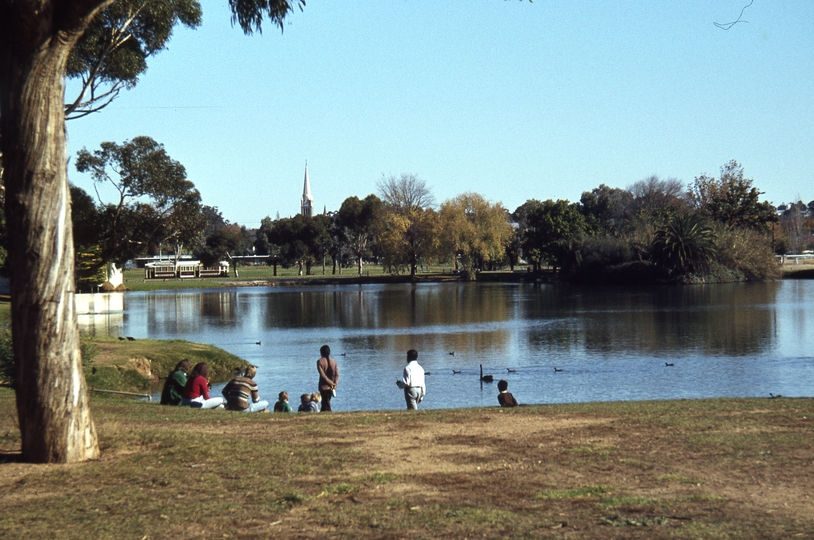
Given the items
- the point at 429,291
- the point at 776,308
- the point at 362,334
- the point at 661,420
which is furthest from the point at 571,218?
the point at 661,420

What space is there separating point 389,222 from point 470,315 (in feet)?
178

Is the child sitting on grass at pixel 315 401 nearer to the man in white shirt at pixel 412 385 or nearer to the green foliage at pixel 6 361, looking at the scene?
the man in white shirt at pixel 412 385

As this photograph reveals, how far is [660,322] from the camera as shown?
47.3 meters

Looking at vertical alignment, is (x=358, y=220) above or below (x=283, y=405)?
above

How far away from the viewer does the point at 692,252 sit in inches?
3474

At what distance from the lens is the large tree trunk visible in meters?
8.44

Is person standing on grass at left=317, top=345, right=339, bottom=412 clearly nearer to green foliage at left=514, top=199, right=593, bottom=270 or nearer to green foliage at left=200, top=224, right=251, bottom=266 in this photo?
green foliage at left=514, top=199, right=593, bottom=270

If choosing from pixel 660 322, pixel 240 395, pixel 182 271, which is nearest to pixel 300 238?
pixel 182 271

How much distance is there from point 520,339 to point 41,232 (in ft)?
109

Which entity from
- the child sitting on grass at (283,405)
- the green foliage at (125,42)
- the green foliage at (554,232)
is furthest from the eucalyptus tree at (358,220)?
the child sitting on grass at (283,405)

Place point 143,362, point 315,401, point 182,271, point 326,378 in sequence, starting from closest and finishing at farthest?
point 326,378 → point 315,401 → point 143,362 → point 182,271

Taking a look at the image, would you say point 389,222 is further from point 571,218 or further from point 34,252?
point 34,252

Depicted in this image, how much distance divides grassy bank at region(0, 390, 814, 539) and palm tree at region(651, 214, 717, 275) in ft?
260

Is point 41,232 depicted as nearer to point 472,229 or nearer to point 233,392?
point 233,392
